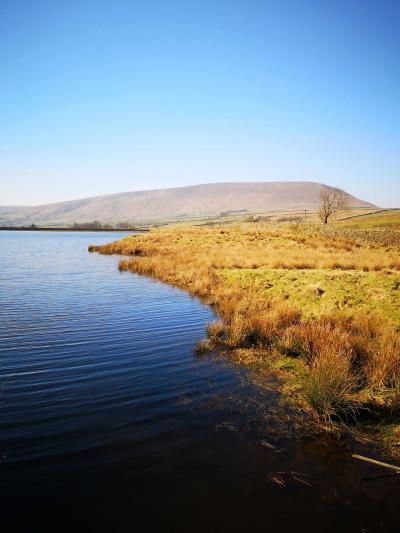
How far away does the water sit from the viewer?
428 centimetres

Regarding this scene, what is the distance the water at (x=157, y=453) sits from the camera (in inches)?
168

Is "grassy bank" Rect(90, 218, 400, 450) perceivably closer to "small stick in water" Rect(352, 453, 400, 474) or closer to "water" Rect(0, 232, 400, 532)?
"small stick in water" Rect(352, 453, 400, 474)

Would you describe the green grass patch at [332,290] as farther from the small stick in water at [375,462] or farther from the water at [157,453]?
the small stick in water at [375,462]

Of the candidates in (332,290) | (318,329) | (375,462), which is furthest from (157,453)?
(332,290)

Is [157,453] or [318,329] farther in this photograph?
[318,329]

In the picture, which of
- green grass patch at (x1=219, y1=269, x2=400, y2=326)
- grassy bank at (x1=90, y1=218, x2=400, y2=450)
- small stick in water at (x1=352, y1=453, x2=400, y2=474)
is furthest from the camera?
green grass patch at (x1=219, y1=269, x2=400, y2=326)

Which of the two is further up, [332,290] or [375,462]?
[332,290]

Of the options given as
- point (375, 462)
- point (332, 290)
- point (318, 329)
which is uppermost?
point (332, 290)

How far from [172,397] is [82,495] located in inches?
115

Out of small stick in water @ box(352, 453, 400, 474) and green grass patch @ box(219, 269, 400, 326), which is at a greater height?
green grass patch @ box(219, 269, 400, 326)

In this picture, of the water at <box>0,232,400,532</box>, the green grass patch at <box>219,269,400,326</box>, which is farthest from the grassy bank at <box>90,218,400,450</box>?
the water at <box>0,232,400,532</box>

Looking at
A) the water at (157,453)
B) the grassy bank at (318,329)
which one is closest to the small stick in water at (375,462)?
the water at (157,453)

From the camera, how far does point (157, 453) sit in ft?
17.7

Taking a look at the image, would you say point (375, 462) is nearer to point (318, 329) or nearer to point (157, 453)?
point (157, 453)
